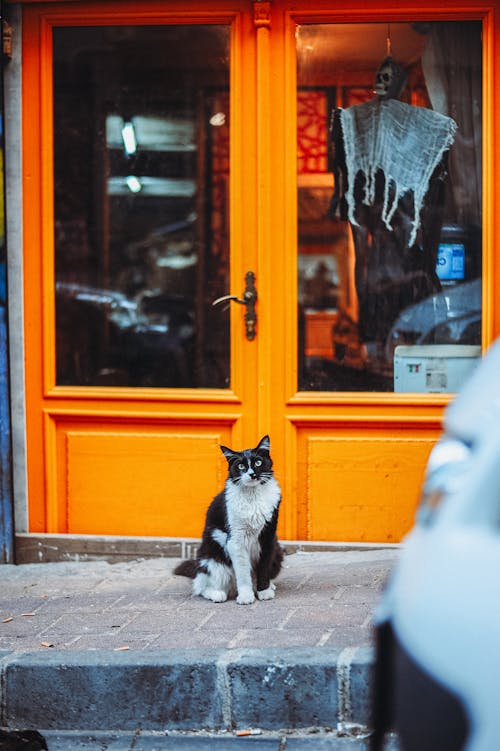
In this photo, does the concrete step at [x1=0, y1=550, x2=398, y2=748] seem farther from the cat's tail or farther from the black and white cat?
the cat's tail

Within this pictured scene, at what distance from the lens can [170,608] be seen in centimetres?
521

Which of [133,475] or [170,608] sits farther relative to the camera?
[133,475]

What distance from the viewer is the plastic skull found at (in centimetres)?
592

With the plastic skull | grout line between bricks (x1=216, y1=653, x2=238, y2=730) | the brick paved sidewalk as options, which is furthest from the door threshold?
the plastic skull

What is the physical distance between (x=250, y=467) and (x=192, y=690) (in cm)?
129

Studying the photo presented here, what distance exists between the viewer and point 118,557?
6113mm

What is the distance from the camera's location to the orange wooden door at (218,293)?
5.96m

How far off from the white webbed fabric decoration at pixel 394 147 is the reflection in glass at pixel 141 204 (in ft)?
2.32

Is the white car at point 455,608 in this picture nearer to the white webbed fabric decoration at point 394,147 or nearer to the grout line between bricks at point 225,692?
the grout line between bricks at point 225,692

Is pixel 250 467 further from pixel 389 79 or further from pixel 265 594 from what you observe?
pixel 389 79

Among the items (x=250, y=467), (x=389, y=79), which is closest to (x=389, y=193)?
(x=389, y=79)

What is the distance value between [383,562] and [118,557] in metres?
1.49

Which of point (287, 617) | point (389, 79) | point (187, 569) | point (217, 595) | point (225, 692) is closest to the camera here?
point (225, 692)

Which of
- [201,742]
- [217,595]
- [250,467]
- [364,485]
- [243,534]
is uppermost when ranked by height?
[250,467]
